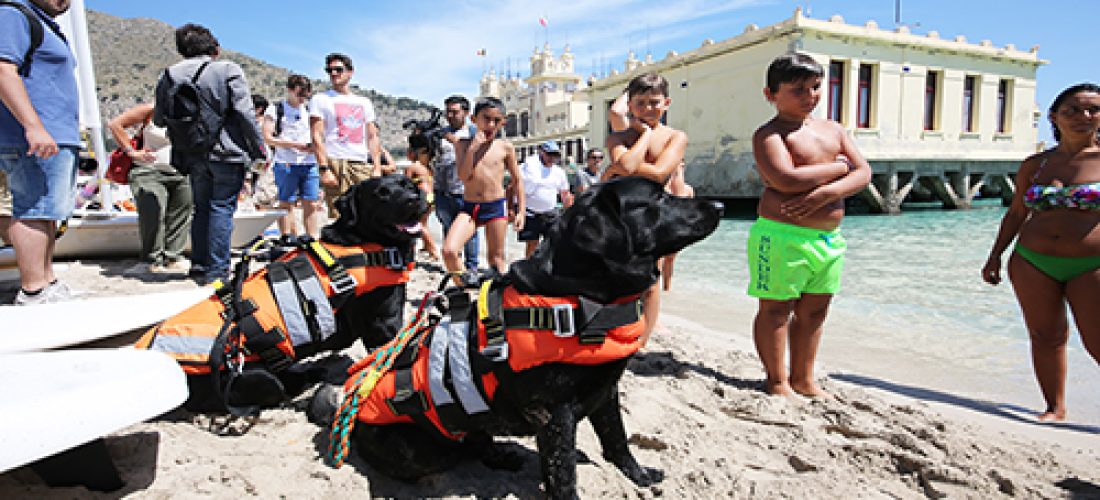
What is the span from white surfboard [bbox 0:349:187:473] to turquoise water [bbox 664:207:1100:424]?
430 centimetres

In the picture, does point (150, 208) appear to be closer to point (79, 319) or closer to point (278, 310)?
point (79, 319)

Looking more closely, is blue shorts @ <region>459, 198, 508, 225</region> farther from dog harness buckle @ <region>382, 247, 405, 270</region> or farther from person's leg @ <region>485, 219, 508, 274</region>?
dog harness buckle @ <region>382, 247, 405, 270</region>

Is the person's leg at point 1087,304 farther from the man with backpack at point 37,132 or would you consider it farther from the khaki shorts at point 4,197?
the khaki shorts at point 4,197

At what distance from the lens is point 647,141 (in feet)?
11.9

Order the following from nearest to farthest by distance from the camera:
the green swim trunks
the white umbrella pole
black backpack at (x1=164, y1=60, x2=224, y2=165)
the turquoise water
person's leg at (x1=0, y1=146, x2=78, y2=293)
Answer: the green swim trunks → person's leg at (x1=0, y1=146, x2=78, y2=293) → the turquoise water → black backpack at (x1=164, y1=60, x2=224, y2=165) → the white umbrella pole

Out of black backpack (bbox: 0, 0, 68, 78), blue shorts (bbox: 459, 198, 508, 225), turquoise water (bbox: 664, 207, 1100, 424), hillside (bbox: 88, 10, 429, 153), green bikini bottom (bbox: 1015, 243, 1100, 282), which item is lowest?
turquoise water (bbox: 664, 207, 1100, 424)

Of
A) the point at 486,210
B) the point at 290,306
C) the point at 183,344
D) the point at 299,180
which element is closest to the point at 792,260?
the point at 290,306

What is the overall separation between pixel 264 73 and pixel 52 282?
391 feet

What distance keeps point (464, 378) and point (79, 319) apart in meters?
2.56

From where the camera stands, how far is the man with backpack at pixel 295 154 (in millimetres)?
7160

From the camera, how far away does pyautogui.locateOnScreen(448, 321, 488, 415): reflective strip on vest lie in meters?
2.04

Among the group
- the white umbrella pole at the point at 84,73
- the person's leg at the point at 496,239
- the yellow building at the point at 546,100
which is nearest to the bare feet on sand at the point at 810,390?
the person's leg at the point at 496,239

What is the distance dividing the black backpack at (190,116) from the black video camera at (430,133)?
3.17 m

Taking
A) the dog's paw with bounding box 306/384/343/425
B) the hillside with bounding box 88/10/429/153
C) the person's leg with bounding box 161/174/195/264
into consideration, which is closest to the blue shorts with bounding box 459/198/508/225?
the dog's paw with bounding box 306/384/343/425
